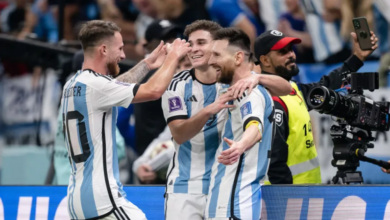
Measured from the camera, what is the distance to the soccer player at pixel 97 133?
4.65m

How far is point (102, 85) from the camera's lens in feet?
15.5

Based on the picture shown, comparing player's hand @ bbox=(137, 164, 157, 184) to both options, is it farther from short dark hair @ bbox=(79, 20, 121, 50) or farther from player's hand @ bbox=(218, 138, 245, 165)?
player's hand @ bbox=(218, 138, 245, 165)

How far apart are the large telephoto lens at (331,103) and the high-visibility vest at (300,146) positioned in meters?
0.51

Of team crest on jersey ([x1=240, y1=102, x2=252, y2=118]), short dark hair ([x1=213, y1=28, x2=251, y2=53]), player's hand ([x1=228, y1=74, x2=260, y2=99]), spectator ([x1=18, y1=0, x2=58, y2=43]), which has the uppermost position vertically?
spectator ([x1=18, y1=0, x2=58, y2=43])

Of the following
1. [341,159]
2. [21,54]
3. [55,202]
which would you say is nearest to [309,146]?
[341,159]

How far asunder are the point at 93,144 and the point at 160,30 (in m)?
2.74

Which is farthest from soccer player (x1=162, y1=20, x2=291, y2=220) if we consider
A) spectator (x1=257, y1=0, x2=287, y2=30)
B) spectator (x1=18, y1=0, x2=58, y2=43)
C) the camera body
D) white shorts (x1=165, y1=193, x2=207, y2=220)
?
spectator (x1=18, y1=0, x2=58, y2=43)

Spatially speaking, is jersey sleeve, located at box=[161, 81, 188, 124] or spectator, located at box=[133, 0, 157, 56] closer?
jersey sleeve, located at box=[161, 81, 188, 124]

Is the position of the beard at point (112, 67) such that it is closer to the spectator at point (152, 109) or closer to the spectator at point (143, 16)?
the spectator at point (152, 109)

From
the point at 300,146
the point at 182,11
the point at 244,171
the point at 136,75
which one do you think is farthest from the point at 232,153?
the point at 182,11

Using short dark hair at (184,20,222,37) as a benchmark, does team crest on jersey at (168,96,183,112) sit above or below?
below

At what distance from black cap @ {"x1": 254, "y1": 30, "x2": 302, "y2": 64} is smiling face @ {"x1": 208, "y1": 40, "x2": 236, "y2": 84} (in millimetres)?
789

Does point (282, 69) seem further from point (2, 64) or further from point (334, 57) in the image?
point (2, 64)

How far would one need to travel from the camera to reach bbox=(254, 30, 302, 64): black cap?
18.3 ft
